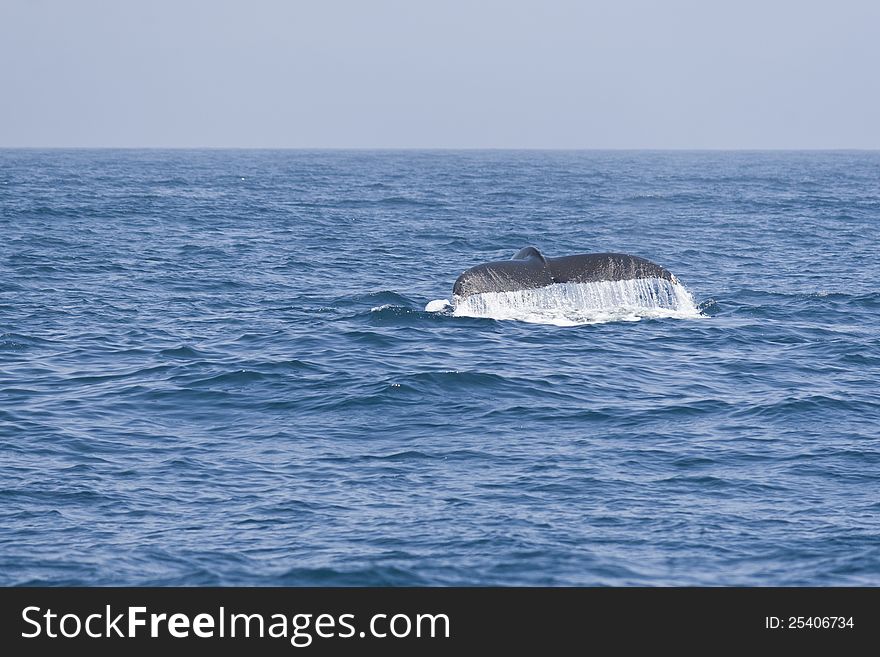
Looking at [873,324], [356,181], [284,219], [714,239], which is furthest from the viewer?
[356,181]

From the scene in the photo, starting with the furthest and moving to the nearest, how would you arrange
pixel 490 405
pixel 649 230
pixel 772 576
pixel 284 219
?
pixel 284 219 → pixel 649 230 → pixel 490 405 → pixel 772 576

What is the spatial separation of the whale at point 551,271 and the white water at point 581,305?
3.19ft

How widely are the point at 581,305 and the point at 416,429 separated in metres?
10.0

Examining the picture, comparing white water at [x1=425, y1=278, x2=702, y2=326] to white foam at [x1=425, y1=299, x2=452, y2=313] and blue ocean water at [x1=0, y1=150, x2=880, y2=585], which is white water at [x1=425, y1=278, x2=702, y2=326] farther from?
blue ocean water at [x1=0, y1=150, x2=880, y2=585]

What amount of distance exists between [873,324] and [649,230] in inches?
909

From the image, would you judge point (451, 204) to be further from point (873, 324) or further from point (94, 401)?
point (94, 401)

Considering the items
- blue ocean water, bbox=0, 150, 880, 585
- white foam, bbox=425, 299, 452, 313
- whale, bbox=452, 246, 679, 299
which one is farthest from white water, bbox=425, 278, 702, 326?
whale, bbox=452, 246, 679, 299

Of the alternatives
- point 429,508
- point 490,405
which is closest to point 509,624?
point 429,508

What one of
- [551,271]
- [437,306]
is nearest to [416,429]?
[551,271]

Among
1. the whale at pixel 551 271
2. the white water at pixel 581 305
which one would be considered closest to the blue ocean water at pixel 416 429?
the white water at pixel 581 305

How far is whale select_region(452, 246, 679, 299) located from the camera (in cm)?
2175

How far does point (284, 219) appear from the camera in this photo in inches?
2101

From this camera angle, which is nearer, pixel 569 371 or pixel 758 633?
pixel 758 633

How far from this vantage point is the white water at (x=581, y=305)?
24.5 m
